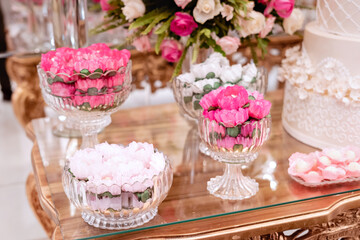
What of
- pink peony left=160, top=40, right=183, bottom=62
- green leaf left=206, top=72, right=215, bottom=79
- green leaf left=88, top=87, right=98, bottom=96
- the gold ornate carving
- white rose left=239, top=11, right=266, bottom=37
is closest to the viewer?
green leaf left=88, top=87, right=98, bottom=96

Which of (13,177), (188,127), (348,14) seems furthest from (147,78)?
(348,14)

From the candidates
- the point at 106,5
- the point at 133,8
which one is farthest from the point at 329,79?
the point at 106,5

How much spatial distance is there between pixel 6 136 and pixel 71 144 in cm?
160

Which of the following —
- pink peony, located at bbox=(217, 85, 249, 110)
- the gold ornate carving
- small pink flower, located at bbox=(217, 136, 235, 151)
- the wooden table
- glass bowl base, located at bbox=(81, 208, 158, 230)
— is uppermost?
pink peony, located at bbox=(217, 85, 249, 110)

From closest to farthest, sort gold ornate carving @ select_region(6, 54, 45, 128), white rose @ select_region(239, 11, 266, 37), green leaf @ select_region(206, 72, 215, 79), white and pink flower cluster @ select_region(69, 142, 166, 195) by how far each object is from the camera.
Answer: white and pink flower cluster @ select_region(69, 142, 166, 195)
green leaf @ select_region(206, 72, 215, 79)
white rose @ select_region(239, 11, 266, 37)
gold ornate carving @ select_region(6, 54, 45, 128)

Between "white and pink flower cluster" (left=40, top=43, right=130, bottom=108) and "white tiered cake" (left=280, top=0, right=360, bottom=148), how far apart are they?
1.47ft

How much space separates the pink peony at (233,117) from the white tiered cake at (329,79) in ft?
1.11

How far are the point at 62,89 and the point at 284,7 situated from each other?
A: 0.60 m

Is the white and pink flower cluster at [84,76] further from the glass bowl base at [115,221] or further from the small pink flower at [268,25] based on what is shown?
the small pink flower at [268,25]

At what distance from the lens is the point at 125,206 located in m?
0.80

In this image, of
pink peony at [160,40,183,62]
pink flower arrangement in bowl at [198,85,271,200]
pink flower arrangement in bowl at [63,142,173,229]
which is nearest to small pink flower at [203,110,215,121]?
pink flower arrangement in bowl at [198,85,271,200]

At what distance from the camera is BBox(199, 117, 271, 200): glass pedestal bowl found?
2.82 feet

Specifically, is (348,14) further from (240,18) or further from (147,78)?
(147,78)

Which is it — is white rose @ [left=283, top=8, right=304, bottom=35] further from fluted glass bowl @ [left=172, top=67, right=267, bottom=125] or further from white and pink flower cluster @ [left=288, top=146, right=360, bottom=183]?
white and pink flower cluster @ [left=288, top=146, right=360, bottom=183]
